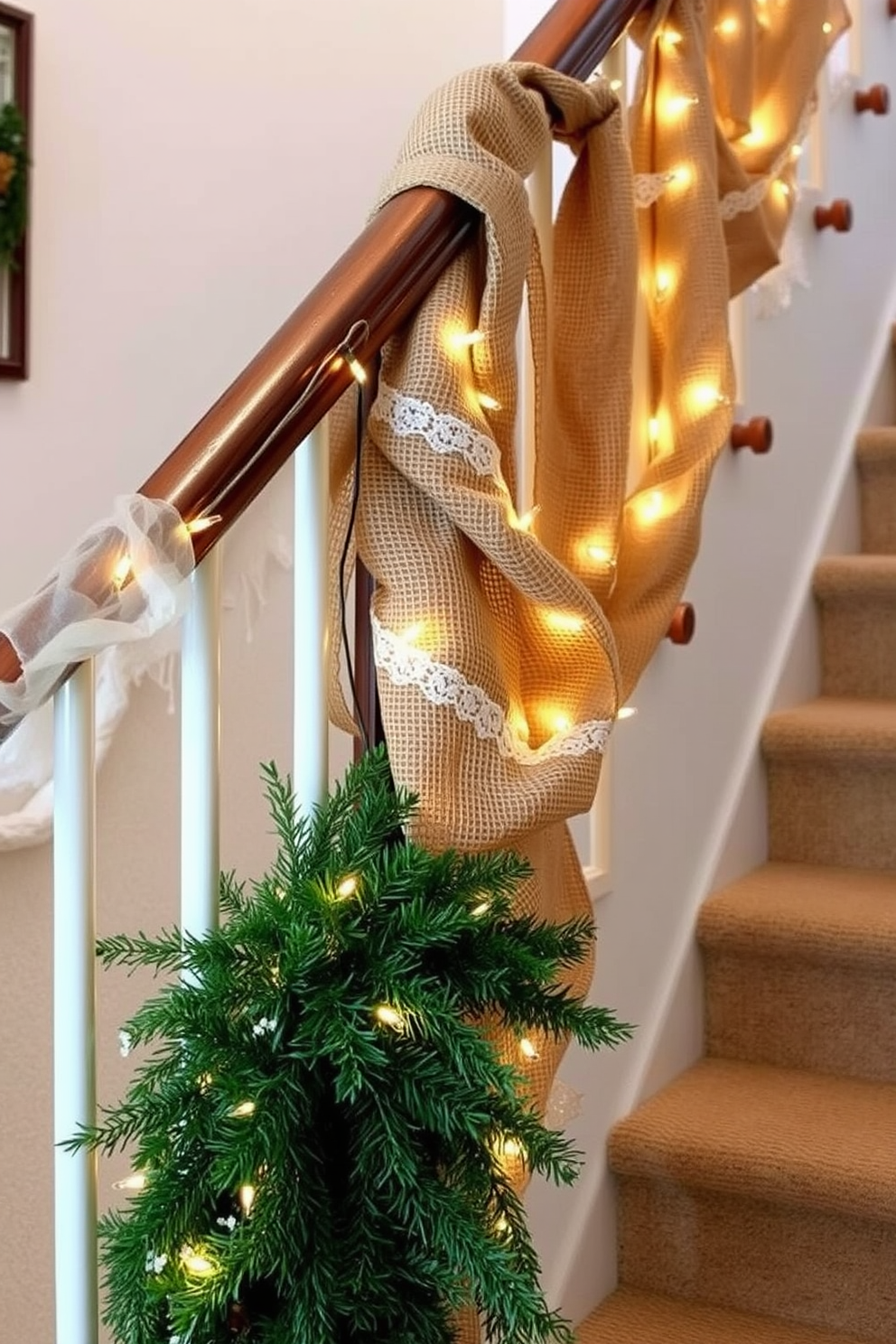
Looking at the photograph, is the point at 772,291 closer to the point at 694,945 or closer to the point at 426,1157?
the point at 694,945

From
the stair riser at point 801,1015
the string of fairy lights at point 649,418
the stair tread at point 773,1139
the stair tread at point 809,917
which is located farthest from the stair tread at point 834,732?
the string of fairy lights at point 649,418

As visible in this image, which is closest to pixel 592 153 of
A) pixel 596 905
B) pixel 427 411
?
pixel 427 411

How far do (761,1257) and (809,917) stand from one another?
41cm

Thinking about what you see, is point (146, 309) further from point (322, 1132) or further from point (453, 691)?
point (322, 1132)

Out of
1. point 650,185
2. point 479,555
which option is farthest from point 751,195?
point 479,555

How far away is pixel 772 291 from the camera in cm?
212

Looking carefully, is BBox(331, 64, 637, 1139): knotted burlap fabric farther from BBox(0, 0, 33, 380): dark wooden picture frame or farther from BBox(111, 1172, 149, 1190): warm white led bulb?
BBox(0, 0, 33, 380): dark wooden picture frame

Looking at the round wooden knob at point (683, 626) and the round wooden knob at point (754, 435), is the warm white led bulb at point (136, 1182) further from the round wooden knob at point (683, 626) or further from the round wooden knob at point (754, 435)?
the round wooden knob at point (754, 435)

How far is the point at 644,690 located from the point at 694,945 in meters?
0.37

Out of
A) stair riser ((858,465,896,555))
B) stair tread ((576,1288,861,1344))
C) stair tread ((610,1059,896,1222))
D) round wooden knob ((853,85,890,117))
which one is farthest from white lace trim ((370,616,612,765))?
round wooden knob ((853,85,890,117))

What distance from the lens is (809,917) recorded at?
6.47 ft

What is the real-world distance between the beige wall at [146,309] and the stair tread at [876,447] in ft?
3.04

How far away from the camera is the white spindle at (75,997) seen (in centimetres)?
96

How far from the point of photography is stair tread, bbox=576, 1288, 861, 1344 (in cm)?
173
